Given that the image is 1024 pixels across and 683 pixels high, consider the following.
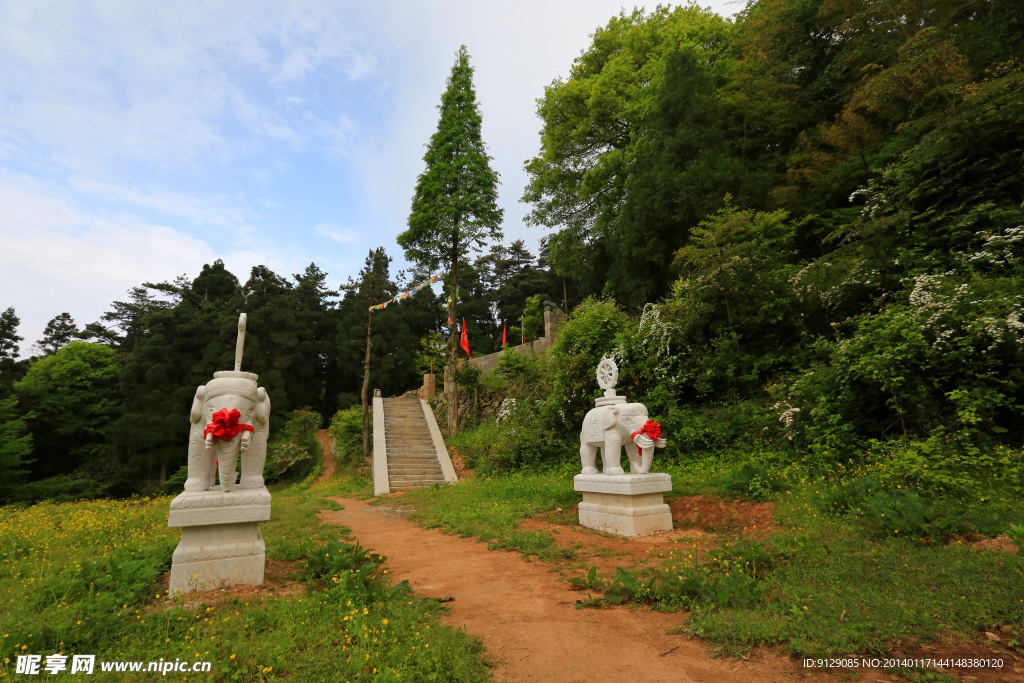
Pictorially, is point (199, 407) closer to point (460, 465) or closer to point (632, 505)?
point (632, 505)

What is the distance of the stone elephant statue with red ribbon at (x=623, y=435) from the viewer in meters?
6.21

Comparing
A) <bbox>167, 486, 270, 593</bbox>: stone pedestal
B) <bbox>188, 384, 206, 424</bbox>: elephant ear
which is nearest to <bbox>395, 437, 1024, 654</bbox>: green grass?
<bbox>167, 486, 270, 593</bbox>: stone pedestal

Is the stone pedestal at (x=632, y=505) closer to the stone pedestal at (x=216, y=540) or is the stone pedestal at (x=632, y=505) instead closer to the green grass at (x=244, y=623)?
the green grass at (x=244, y=623)

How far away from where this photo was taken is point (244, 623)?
10.5ft

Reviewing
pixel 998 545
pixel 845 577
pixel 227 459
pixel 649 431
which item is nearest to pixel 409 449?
pixel 649 431

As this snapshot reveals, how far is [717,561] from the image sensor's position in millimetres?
4066

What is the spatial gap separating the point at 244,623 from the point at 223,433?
1638mm

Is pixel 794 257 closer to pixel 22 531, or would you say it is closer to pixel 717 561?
pixel 717 561

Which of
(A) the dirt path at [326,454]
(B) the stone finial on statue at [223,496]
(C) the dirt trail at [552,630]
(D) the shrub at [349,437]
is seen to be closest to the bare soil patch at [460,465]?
(D) the shrub at [349,437]

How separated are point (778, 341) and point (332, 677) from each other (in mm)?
9070

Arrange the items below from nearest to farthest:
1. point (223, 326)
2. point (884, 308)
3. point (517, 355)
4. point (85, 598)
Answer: point (85, 598), point (884, 308), point (517, 355), point (223, 326)

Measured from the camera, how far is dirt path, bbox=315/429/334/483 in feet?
55.8

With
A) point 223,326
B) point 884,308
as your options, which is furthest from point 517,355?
point 223,326

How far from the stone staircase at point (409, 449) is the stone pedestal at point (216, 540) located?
8507mm
